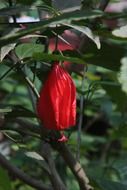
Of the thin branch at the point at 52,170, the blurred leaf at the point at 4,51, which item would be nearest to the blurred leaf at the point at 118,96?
the thin branch at the point at 52,170

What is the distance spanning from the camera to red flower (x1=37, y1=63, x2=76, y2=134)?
984 mm

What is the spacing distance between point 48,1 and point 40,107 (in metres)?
0.18

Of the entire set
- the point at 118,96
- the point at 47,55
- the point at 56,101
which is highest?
the point at 47,55

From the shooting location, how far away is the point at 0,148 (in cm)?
206

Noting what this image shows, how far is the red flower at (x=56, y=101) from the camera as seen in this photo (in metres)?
0.98

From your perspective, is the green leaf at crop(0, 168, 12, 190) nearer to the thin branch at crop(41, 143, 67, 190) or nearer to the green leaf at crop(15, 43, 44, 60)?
the thin branch at crop(41, 143, 67, 190)

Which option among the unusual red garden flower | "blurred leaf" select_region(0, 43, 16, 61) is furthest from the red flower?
"blurred leaf" select_region(0, 43, 16, 61)

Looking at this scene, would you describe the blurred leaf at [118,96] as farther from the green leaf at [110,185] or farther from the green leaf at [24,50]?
the green leaf at [24,50]

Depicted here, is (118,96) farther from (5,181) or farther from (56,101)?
(56,101)

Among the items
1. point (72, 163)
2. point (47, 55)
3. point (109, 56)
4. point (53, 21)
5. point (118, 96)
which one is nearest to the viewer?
point (53, 21)

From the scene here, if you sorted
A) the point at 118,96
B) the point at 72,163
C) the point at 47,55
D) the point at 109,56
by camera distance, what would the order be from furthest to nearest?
1. the point at 118,96
2. the point at 72,163
3. the point at 109,56
4. the point at 47,55

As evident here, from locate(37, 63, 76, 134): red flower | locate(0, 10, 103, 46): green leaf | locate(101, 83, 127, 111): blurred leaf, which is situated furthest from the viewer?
locate(101, 83, 127, 111): blurred leaf

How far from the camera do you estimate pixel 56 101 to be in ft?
3.25

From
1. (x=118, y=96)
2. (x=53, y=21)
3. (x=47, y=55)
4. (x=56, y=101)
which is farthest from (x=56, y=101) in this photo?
(x=118, y=96)
